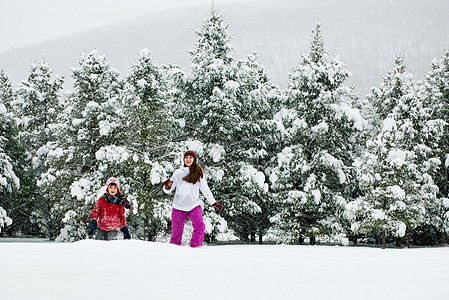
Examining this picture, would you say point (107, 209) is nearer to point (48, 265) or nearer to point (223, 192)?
point (48, 265)

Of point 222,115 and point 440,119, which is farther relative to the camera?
point 440,119

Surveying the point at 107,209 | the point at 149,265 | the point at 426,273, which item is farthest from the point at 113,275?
the point at 107,209

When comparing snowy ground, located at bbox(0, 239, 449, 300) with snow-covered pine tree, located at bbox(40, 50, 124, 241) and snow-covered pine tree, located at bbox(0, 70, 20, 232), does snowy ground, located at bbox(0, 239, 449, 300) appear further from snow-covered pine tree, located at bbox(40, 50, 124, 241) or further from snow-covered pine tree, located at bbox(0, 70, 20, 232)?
snow-covered pine tree, located at bbox(0, 70, 20, 232)

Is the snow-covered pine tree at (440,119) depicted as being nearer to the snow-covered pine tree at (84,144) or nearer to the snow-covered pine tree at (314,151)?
the snow-covered pine tree at (314,151)

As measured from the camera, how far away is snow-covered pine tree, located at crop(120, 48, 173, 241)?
1593 centimetres

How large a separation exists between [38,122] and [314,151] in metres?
17.2

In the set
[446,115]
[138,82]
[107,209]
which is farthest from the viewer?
[446,115]

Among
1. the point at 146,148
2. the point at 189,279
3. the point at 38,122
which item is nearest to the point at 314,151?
the point at 146,148

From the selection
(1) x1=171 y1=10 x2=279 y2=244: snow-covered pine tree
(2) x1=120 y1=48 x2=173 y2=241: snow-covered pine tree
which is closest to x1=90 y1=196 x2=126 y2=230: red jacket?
(2) x1=120 y1=48 x2=173 y2=241: snow-covered pine tree

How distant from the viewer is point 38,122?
25.8 metres

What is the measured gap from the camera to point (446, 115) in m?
23.4

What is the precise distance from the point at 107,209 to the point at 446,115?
21.8 m

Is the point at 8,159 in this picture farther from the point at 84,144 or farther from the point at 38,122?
the point at 38,122

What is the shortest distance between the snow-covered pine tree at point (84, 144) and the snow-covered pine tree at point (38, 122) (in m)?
6.07
